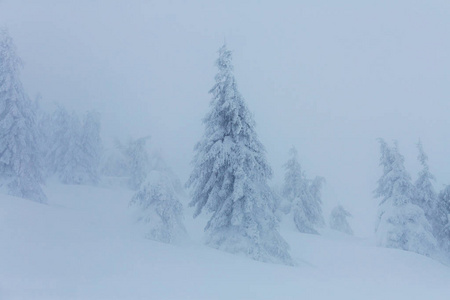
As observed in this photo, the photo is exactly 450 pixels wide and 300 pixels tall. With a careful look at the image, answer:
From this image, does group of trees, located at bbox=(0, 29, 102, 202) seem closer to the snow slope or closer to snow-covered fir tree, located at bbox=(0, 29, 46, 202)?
snow-covered fir tree, located at bbox=(0, 29, 46, 202)

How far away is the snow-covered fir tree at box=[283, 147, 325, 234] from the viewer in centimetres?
3778

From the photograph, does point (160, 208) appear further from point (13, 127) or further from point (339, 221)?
point (339, 221)

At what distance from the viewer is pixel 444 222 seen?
2858cm

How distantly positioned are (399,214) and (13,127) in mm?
29230

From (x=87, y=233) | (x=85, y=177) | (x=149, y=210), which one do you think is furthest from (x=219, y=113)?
(x=85, y=177)

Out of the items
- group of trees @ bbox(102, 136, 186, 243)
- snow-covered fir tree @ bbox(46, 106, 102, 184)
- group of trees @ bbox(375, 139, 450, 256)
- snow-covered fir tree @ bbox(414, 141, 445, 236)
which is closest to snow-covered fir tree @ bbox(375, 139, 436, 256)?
group of trees @ bbox(375, 139, 450, 256)

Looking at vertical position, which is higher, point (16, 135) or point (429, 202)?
point (429, 202)

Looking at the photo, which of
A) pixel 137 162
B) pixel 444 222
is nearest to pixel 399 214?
pixel 444 222

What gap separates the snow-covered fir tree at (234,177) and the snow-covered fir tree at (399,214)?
14.3m

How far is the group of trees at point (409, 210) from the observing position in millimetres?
25953

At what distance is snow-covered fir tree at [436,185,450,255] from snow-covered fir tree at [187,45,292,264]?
19.0 meters

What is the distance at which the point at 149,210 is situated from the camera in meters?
17.0

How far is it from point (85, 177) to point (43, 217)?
1496 inches

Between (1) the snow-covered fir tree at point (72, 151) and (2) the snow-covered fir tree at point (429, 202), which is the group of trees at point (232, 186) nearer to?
(2) the snow-covered fir tree at point (429, 202)
